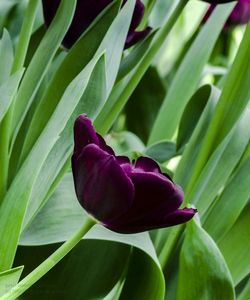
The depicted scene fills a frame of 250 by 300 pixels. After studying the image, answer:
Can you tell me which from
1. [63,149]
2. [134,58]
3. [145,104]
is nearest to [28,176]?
[63,149]

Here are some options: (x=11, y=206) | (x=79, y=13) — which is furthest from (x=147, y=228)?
(x=79, y=13)

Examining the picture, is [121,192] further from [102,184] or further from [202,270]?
[202,270]

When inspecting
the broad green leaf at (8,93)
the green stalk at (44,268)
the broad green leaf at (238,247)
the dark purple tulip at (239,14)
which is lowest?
the broad green leaf at (238,247)

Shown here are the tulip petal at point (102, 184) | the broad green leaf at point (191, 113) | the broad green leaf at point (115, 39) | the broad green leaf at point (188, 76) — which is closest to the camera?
the tulip petal at point (102, 184)

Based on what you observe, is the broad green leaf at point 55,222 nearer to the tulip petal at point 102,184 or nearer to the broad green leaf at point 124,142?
the tulip petal at point 102,184

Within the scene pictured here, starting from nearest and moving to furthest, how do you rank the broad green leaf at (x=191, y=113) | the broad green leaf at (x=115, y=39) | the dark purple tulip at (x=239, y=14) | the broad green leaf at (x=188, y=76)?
1. the broad green leaf at (x=115, y=39)
2. the broad green leaf at (x=191, y=113)
3. the broad green leaf at (x=188, y=76)
4. the dark purple tulip at (x=239, y=14)

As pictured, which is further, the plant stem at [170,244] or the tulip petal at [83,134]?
the plant stem at [170,244]


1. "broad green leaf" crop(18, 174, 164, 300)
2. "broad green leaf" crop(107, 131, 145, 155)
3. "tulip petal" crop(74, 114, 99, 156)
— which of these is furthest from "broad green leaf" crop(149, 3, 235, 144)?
"tulip petal" crop(74, 114, 99, 156)

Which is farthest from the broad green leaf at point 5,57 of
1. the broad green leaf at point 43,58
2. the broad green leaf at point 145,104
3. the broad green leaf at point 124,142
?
the broad green leaf at point 145,104
